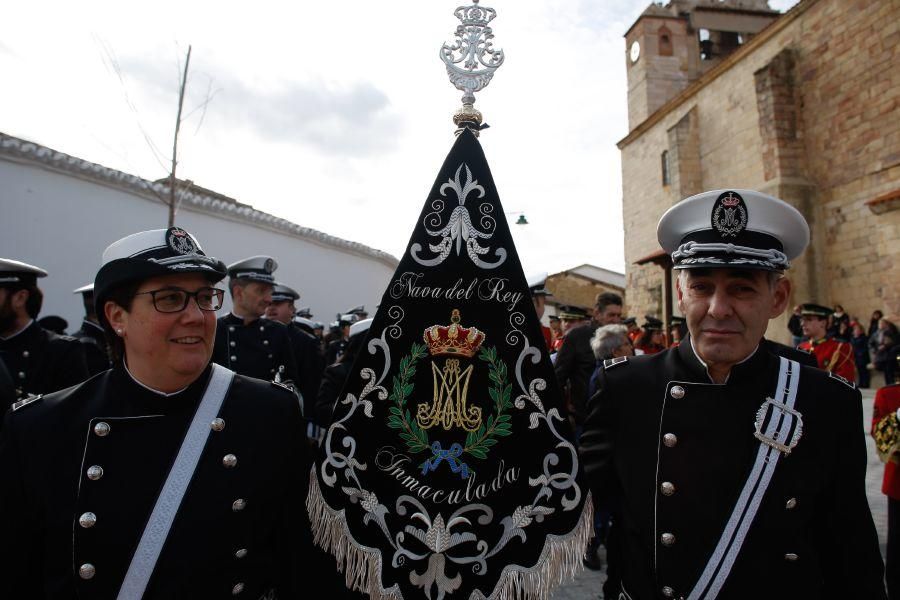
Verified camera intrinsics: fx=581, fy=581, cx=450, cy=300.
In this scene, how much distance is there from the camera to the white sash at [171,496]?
5.21 ft

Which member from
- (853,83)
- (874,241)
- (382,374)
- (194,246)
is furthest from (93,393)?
(853,83)

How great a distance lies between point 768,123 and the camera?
17.8 m

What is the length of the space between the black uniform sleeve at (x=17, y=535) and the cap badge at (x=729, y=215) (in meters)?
2.24

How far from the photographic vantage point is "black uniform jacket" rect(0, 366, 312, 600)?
161 cm

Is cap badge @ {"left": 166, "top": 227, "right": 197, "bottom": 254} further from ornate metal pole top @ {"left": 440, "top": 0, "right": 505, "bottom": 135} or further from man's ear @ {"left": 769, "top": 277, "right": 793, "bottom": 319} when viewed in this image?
man's ear @ {"left": 769, "top": 277, "right": 793, "bottom": 319}

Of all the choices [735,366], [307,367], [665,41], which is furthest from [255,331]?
[665,41]

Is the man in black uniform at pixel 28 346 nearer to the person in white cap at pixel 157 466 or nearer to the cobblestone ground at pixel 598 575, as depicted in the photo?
the person in white cap at pixel 157 466

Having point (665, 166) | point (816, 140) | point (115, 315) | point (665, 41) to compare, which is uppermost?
point (665, 41)

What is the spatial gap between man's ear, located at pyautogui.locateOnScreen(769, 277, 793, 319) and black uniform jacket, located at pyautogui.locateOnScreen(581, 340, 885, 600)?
0.15m

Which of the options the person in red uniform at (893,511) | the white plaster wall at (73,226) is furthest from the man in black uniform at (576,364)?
the white plaster wall at (73,226)

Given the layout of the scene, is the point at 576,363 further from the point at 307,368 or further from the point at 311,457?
the point at 311,457

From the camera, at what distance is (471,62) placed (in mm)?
2307

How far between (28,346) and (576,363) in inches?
163

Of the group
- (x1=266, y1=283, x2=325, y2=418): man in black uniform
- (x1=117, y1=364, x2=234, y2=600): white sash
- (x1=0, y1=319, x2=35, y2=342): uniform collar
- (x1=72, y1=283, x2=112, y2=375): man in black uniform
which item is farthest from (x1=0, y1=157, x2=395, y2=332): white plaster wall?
(x1=117, y1=364, x2=234, y2=600): white sash
